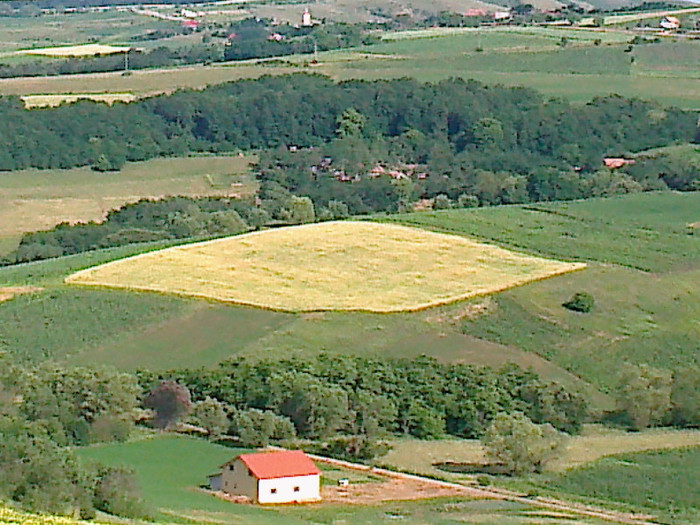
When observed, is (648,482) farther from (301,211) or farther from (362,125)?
(362,125)

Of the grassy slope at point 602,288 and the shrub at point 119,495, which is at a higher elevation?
the shrub at point 119,495

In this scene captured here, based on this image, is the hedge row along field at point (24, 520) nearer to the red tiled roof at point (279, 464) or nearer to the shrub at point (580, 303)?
the red tiled roof at point (279, 464)

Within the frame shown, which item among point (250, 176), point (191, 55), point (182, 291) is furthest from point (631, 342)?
point (191, 55)

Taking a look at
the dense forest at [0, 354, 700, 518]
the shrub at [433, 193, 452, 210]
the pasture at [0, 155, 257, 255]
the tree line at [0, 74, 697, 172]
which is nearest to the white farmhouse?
the dense forest at [0, 354, 700, 518]

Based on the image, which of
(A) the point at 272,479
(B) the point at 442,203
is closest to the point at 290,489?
(A) the point at 272,479

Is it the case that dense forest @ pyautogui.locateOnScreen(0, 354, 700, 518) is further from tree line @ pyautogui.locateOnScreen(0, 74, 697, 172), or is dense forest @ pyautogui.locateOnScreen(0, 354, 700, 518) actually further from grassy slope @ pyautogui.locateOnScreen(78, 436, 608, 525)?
tree line @ pyautogui.locateOnScreen(0, 74, 697, 172)

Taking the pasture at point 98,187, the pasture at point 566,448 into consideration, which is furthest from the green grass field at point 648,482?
the pasture at point 98,187
